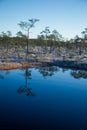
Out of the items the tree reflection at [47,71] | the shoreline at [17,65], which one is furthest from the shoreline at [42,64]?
the tree reflection at [47,71]

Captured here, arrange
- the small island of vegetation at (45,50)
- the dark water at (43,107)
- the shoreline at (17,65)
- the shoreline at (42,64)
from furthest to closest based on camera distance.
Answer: the small island of vegetation at (45,50), the shoreline at (42,64), the shoreline at (17,65), the dark water at (43,107)

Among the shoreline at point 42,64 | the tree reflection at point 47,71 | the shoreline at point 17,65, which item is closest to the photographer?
the tree reflection at point 47,71

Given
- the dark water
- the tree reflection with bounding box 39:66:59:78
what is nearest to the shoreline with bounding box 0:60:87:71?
the tree reflection with bounding box 39:66:59:78

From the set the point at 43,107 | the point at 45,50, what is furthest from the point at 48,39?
the point at 43,107

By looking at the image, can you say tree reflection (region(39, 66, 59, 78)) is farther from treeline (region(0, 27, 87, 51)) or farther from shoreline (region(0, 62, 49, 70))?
treeline (region(0, 27, 87, 51))

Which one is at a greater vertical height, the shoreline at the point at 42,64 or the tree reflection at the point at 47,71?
the shoreline at the point at 42,64

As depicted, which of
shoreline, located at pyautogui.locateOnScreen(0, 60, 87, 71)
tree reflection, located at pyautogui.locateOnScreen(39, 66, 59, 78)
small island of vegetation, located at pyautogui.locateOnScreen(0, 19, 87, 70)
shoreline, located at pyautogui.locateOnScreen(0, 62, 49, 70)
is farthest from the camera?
small island of vegetation, located at pyautogui.locateOnScreen(0, 19, 87, 70)

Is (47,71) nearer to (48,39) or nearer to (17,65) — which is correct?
(17,65)

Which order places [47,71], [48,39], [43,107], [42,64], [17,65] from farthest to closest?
[48,39], [42,64], [17,65], [47,71], [43,107]

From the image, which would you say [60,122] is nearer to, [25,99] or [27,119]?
[27,119]

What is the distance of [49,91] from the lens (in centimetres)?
1480

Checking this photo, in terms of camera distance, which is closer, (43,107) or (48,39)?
(43,107)

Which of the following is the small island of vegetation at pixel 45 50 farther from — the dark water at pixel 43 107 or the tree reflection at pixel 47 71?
the dark water at pixel 43 107

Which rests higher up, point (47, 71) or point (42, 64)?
point (42, 64)
